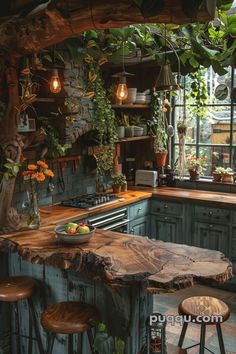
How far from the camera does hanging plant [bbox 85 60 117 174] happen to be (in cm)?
445

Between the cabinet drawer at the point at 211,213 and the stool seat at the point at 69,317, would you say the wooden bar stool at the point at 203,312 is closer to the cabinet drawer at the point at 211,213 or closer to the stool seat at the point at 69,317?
the stool seat at the point at 69,317

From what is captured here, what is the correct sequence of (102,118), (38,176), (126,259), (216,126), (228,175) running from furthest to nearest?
(216,126)
(228,175)
(102,118)
(38,176)
(126,259)

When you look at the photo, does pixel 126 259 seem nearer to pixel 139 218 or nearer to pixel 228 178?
pixel 139 218

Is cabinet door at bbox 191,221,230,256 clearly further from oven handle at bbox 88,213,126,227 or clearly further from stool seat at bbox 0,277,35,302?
stool seat at bbox 0,277,35,302

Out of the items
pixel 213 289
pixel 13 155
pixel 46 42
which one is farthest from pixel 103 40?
pixel 213 289

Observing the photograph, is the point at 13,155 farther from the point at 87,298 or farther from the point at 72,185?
the point at 72,185

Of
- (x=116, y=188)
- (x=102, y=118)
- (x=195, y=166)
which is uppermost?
(x=102, y=118)

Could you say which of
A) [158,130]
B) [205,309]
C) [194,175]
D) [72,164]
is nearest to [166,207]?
[194,175]

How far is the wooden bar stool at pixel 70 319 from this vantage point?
8.20 feet

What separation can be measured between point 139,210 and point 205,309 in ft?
7.56

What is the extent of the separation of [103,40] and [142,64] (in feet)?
5.83

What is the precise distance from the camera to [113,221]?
4.54 m

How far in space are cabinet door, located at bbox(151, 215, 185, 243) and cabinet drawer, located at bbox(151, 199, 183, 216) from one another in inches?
2.9

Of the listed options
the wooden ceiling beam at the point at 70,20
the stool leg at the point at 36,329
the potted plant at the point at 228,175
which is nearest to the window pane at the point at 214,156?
the potted plant at the point at 228,175
